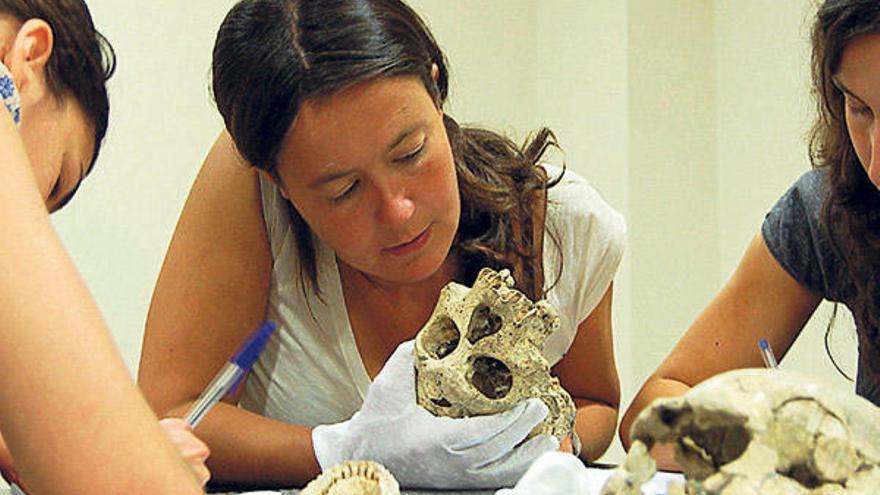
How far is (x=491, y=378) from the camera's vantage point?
1068 mm

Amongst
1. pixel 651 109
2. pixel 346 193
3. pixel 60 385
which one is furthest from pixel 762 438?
pixel 651 109

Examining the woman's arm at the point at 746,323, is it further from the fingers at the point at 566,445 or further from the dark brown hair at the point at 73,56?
the dark brown hair at the point at 73,56

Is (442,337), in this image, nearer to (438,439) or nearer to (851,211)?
(438,439)

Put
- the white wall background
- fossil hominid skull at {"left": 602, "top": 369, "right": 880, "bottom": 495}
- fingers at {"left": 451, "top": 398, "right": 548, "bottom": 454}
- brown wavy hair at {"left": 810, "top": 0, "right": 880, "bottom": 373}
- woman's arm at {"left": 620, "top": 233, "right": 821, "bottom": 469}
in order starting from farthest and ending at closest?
the white wall background
woman's arm at {"left": 620, "top": 233, "right": 821, "bottom": 469}
brown wavy hair at {"left": 810, "top": 0, "right": 880, "bottom": 373}
fingers at {"left": 451, "top": 398, "right": 548, "bottom": 454}
fossil hominid skull at {"left": 602, "top": 369, "right": 880, "bottom": 495}

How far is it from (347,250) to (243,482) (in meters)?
0.27

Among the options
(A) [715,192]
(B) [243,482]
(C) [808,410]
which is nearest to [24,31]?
(B) [243,482]

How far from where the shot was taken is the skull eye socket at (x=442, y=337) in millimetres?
1072

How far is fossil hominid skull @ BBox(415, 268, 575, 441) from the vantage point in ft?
3.41

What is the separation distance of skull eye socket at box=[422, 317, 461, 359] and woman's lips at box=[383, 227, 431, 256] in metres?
0.18

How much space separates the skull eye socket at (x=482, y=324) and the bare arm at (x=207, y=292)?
1.19 feet

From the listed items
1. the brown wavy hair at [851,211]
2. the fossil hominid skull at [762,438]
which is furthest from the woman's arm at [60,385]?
the brown wavy hair at [851,211]

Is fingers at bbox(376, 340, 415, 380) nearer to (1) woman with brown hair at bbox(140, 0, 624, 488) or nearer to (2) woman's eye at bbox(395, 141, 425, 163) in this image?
(1) woman with brown hair at bbox(140, 0, 624, 488)

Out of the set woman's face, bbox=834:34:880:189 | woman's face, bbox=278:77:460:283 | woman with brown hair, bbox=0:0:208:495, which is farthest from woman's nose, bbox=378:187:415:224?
woman with brown hair, bbox=0:0:208:495

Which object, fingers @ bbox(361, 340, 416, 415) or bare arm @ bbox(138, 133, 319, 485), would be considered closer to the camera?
fingers @ bbox(361, 340, 416, 415)
